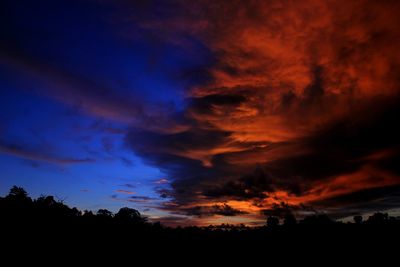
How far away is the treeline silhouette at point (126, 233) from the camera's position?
59312 mm

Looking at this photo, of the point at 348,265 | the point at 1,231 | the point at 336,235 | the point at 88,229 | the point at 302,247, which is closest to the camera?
the point at 1,231

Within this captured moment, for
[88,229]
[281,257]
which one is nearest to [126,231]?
[88,229]

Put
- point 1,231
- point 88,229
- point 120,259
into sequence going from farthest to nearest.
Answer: point 88,229 → point 120,259 → point 1,231

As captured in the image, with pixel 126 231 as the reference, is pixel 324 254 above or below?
below

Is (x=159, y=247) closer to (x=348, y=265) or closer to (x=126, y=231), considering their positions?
(x=126, y=231)

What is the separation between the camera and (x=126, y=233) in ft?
261

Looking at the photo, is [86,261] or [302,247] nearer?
[86,261]

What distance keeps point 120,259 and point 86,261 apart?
6.70 meters

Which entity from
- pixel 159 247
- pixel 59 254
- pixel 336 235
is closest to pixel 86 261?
pixel 59 254

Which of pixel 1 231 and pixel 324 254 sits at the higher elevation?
pixel 1 231

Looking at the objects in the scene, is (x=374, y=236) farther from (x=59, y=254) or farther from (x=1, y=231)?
(x=1, y=231)

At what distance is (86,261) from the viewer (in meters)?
55.7

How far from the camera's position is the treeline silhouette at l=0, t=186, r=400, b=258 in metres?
59.3

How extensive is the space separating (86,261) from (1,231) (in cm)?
1355
